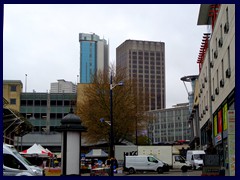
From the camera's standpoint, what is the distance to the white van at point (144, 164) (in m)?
42.8

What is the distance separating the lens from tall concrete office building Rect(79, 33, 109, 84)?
475ft

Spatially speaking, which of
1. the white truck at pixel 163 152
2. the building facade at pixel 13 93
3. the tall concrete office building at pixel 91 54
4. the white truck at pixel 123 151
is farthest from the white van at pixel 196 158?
the tall concrete office building at pixel 91 54

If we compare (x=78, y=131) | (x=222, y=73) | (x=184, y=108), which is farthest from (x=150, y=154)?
(x=184, y=108)

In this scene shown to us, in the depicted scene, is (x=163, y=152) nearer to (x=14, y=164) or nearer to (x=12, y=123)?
(x=12, y=123)

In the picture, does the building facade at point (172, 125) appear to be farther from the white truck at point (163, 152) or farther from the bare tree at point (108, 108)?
the white truck at point (163, 152)

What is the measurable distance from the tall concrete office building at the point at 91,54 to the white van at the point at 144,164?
97754mm

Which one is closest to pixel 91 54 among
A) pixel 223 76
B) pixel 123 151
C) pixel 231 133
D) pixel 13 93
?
pixel 13 93

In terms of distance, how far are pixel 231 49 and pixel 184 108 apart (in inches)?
5888

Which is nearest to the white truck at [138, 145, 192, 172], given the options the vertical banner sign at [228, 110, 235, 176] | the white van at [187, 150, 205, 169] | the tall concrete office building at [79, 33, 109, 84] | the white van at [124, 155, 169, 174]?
the white van at [124, 155, 169, 174]

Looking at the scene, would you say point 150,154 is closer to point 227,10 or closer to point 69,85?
point 227,10

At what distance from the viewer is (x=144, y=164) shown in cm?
4294

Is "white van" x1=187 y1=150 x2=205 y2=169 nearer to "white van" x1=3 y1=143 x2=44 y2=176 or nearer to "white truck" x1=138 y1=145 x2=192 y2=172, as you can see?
"white truck" x1=138 y1=145 x2=192 y2=172

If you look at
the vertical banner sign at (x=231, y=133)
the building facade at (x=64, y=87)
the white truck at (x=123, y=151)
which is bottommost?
the white truck at (x=123, y=151)

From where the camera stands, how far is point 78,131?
2322 cm
